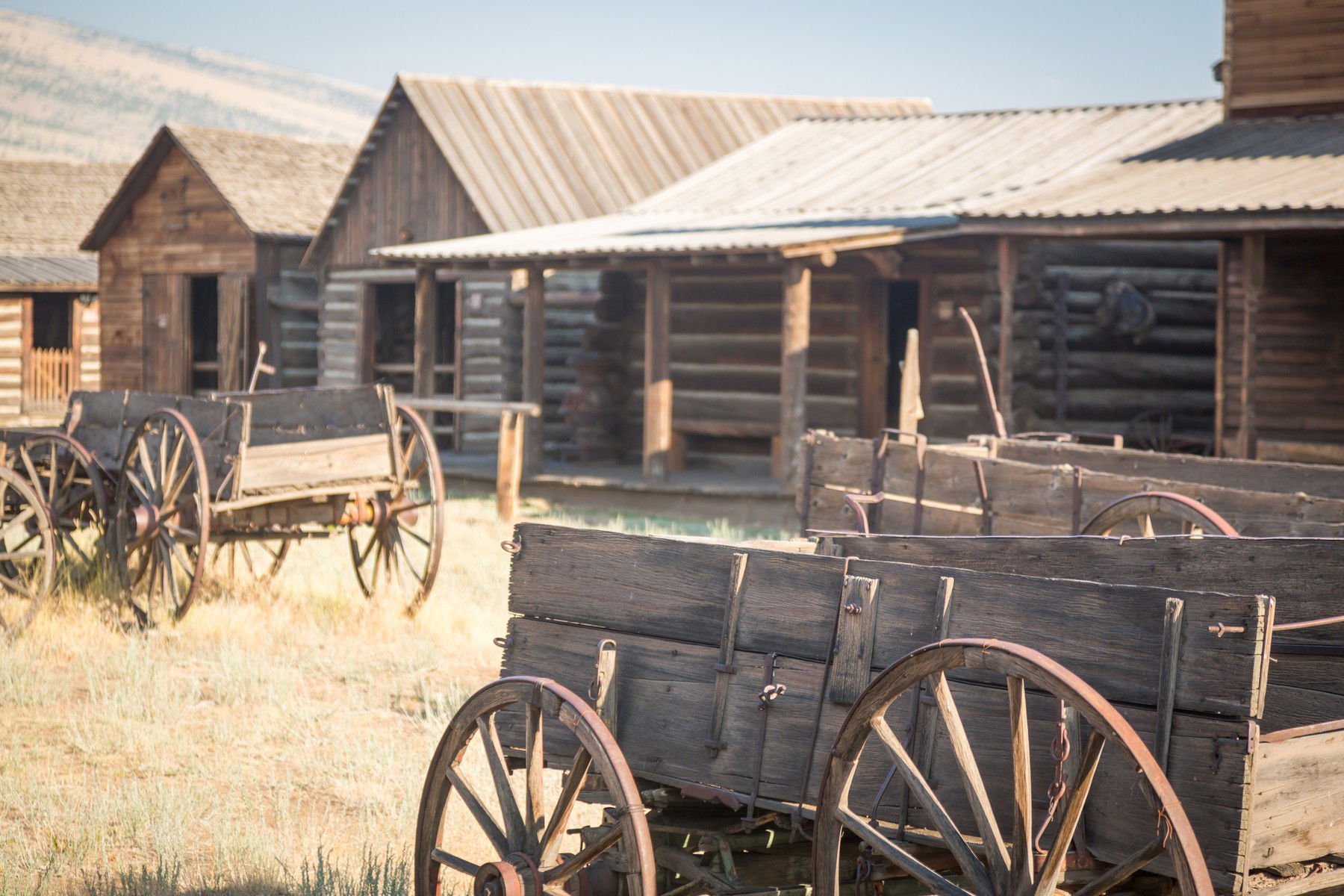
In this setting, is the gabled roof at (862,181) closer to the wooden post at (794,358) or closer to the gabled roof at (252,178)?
the wooden post at (794,358)

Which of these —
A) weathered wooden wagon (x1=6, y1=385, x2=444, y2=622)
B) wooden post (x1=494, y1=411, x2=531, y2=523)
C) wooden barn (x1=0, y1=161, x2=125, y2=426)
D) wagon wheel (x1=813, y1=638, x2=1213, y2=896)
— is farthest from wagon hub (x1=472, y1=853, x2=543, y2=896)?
wooden barn (x1=0, y1=161, x2=125, y2=426)

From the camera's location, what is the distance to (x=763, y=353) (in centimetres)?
1552

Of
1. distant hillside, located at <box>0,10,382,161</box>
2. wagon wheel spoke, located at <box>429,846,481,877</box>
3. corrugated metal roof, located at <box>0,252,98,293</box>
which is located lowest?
wagon wheel spoke, located at <box>429,846,481,877</box>

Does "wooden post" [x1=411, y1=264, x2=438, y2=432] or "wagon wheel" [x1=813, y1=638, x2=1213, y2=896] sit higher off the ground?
"wooden post" [x1=411, y1=264, x2=438, y2=432]

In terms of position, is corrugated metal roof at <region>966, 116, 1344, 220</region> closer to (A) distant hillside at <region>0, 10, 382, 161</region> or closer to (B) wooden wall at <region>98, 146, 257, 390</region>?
(B) wooden wall at <region>98, 146, 257, 390</region>

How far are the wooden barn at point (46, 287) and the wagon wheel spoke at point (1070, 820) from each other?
24.7 meters

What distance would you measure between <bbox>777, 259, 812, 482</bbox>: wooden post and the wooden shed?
2 centimetres

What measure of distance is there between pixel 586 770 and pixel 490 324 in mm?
14816

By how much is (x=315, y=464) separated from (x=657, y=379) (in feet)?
19.9

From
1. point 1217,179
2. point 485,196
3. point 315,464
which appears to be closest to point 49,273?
point 485,196

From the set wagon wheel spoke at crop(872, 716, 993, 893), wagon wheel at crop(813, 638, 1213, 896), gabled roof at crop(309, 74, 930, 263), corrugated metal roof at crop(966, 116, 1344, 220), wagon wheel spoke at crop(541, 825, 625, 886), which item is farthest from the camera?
gabled roof at crop(309, 74, 930, 263)

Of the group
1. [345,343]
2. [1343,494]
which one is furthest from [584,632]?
[345,343]

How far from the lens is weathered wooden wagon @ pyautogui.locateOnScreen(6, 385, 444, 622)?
25.6ft

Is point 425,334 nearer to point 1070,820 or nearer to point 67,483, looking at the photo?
point 67,483
